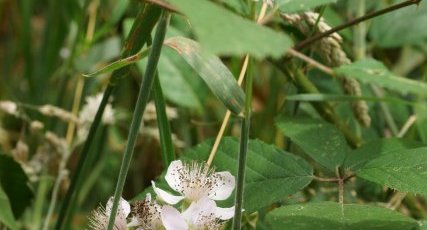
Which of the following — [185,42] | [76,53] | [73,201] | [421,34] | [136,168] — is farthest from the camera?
[136,168]

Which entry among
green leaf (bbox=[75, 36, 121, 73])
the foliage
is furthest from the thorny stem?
green leaf (bbox=[75, 36, 121, 73])

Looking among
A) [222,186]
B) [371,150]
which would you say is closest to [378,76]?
[371,150]

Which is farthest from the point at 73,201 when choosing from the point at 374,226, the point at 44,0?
the point at 44,0

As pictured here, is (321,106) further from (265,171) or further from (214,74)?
(214,74)

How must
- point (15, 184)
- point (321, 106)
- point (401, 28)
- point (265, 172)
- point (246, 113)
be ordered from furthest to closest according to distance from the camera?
point (401, 28) → point (321, 106) → point (15, 184) → point (265, 172) → point (246, 113)

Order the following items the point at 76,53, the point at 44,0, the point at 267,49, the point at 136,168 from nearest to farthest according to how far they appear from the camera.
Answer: the point at 267,49 → the point at 76,53 → the point at 136,168 → the point at 44,0

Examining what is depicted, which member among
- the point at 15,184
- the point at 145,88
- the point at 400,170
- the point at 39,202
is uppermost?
the point at 145,88

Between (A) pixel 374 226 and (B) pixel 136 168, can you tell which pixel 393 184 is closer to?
(A) pixel 374 226
